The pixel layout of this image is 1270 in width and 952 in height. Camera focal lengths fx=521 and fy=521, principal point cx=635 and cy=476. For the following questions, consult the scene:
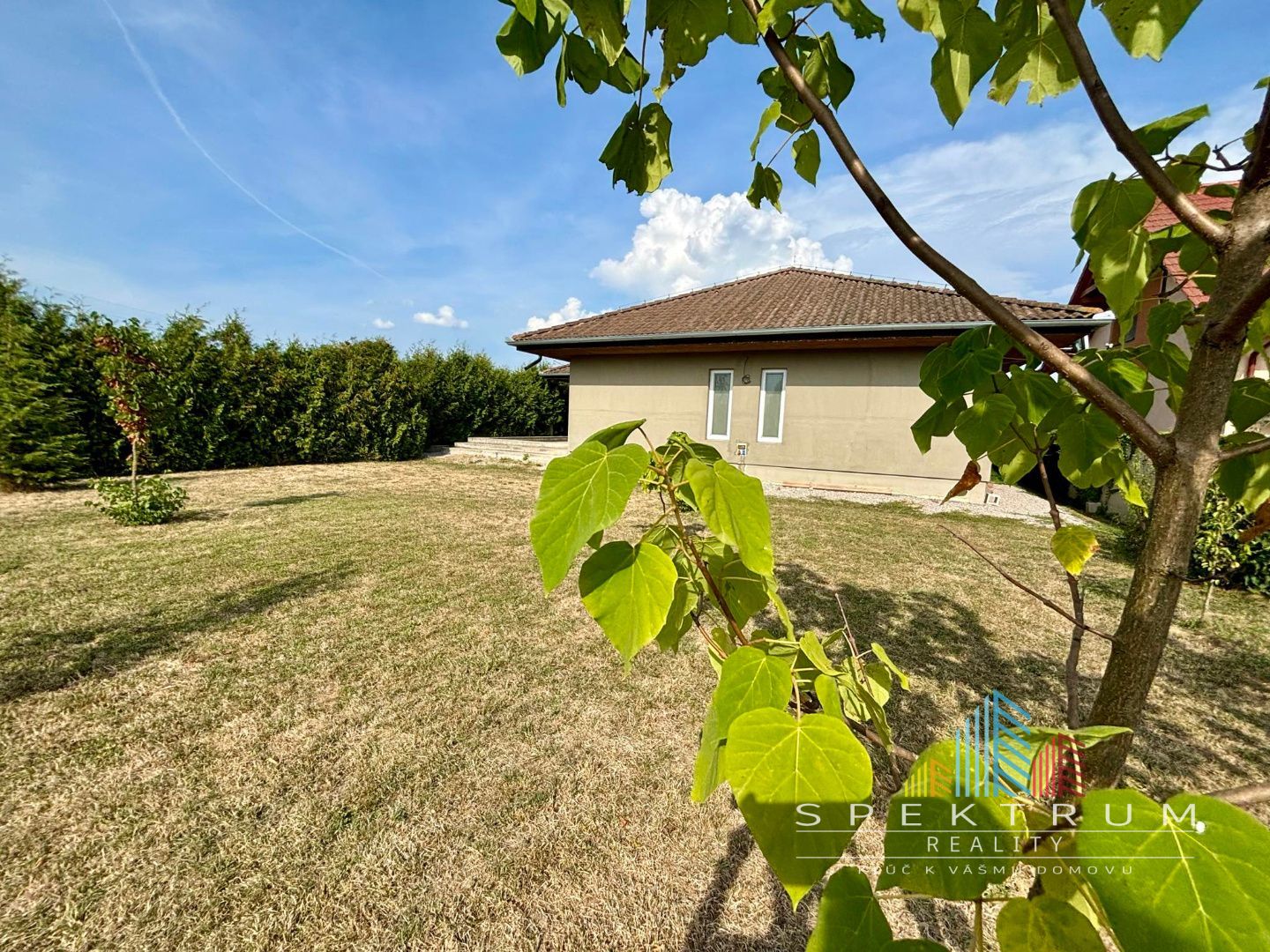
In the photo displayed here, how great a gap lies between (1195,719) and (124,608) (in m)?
7.04

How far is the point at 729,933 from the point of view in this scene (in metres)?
1.69

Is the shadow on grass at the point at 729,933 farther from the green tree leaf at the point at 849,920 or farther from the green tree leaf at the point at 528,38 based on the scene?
the green tree leaf at the point at 528,38

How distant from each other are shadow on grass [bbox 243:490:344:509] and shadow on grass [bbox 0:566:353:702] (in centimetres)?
392

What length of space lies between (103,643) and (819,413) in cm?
1053

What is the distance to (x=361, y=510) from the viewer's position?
742 centimetres

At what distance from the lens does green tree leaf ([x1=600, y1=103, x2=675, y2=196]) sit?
3.25 ft

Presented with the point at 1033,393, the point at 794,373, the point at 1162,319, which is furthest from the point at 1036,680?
the point at 794,373

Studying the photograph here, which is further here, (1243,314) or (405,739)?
(405,739)

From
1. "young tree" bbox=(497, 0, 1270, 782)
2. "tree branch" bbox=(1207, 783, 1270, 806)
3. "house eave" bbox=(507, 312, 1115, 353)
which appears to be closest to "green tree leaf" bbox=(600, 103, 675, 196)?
"young tree" bbox=(497, 0, 1270, 782)

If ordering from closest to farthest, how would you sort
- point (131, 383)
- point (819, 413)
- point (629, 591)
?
point (629, 591) < point (131, 383) < point (819, 413)

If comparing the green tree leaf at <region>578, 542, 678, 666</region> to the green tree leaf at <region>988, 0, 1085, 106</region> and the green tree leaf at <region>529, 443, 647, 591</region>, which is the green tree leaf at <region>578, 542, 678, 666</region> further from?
the green tree leaf at <region>988, 0, 1085, 106</region>

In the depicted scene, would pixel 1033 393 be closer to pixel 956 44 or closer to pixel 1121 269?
pixel 1121 269

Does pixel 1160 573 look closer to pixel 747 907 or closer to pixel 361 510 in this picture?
pixel 747 907

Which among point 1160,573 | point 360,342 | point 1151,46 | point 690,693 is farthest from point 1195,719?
point 360,342
